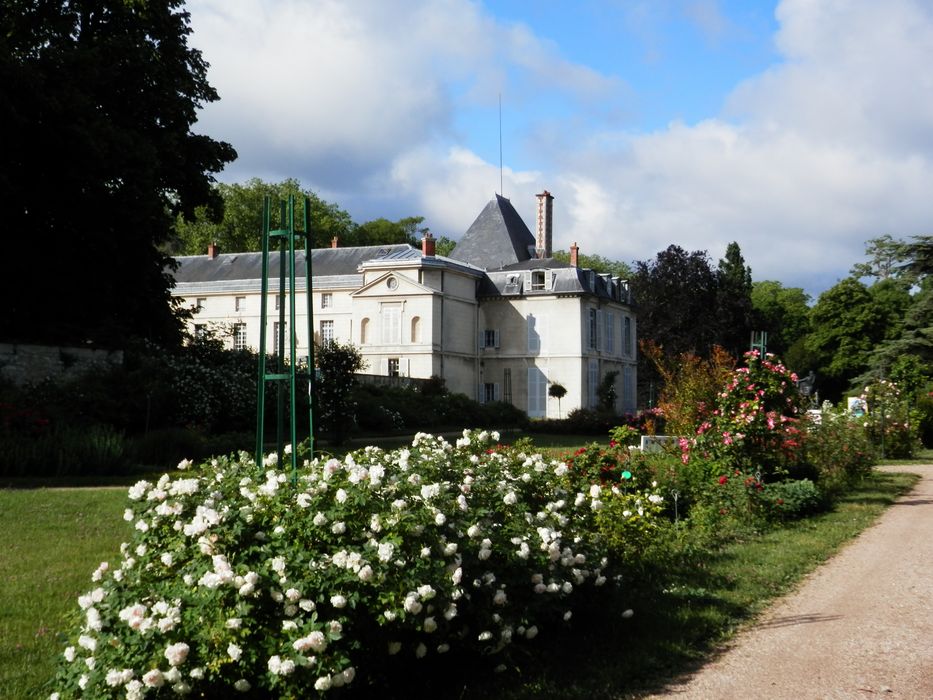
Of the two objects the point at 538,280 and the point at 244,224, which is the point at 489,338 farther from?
the point at 244,224

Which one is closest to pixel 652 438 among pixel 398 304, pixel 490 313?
pixel 398 304

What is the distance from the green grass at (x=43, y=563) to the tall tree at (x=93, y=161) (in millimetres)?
9258

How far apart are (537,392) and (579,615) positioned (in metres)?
44.9

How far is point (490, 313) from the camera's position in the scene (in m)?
Result: 51.8

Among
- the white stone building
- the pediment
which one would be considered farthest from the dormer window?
the pediment

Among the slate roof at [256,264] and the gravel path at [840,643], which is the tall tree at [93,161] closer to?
the gravel path at [840,643]

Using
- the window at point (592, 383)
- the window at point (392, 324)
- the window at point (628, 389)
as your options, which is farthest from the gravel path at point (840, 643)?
the window at point (628, 389)

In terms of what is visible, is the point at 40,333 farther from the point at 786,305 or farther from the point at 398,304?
the point at 786,305

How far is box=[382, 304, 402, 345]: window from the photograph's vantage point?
1889 inches

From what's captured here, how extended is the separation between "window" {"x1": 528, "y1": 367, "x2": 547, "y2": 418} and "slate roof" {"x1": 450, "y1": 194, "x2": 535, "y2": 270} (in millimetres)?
7653

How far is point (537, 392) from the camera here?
5094cm

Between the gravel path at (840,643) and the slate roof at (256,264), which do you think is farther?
the slate roof at (256,264)

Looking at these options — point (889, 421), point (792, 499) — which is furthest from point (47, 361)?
point (889, 421)

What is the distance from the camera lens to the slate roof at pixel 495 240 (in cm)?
5654
